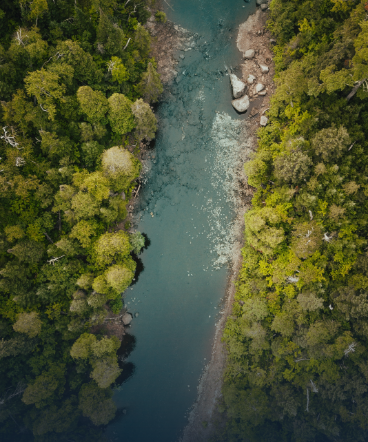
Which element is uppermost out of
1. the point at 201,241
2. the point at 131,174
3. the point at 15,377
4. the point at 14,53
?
the point at 14,53

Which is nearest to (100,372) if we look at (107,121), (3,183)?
(3,183)

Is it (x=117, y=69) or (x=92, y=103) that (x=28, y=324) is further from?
(x=117, y=69)

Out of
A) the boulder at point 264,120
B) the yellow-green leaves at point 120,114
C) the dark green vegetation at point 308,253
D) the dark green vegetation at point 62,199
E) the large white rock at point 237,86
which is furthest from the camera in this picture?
the large white rock at point 237,86

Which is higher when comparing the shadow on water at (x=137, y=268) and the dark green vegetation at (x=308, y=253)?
the dark green vegetation at (x=308, y=253)

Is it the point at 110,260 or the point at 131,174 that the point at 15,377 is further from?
the point at 131,174

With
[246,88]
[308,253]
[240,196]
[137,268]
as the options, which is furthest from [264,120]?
[137,268]

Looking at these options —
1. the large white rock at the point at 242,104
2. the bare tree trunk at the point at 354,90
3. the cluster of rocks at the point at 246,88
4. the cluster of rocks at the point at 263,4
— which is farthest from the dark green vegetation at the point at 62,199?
the bare tree trunk at the point at 354,90

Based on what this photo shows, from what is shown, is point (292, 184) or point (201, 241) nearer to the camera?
point (292, 184)

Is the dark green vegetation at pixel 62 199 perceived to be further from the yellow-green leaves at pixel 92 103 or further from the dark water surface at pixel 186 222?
the dark water surface at pixel 186 222
